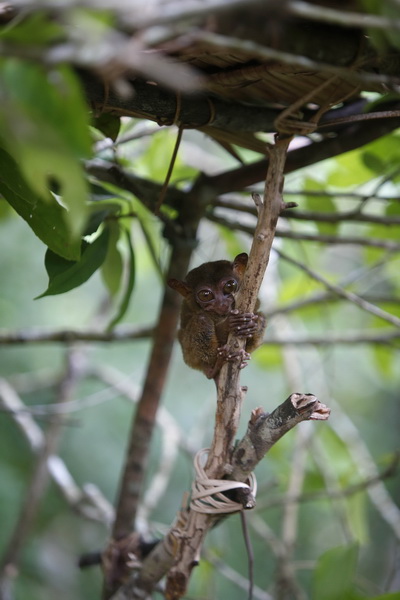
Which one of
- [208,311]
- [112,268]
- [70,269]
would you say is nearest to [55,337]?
[112,268]

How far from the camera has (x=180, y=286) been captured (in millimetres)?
1739

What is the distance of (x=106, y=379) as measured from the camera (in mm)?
3449

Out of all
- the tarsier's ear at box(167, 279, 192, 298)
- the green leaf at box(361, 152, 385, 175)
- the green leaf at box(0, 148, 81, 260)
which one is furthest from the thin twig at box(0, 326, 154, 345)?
the green leaf at box(0, 148, 81, 260)

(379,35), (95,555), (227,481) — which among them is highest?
(379,35)

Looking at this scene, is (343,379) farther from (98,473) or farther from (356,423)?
(98,473)

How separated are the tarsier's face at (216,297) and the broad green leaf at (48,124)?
43.4 inches

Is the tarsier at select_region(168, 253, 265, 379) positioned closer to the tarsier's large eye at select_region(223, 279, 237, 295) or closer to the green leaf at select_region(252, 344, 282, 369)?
the tarsier's large eye at select_region(223, 279, 237, 295)

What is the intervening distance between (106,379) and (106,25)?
289cm

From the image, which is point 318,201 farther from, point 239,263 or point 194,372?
point 194,372

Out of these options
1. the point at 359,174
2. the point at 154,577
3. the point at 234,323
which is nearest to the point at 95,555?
the point at 154,577

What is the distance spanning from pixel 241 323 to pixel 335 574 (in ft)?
3.18

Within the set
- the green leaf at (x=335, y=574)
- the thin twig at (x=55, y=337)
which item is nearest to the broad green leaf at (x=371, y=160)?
the thin twig at (x=55, y=337)

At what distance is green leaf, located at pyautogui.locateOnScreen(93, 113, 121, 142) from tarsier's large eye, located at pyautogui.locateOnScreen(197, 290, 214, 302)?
0.54 metres

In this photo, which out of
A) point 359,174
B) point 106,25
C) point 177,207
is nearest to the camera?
point 106,25
